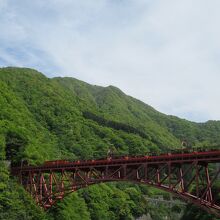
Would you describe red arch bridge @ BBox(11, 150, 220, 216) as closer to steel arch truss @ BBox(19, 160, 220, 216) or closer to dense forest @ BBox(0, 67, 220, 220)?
steel arch truss @ BBox(19, 160, 220, 216)

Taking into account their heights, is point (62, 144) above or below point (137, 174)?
above

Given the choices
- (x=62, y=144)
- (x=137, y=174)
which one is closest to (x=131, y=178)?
(x=137, y=174)

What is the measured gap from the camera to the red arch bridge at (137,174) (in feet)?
142

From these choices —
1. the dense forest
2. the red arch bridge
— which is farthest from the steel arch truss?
the dense forest

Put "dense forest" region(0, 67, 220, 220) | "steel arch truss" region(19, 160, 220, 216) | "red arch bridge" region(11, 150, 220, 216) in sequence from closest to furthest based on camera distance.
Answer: "red arch bridge" region(11, 150, 220, 216) < "steel arch truss" region(19, 160, 220, 216) < "dense forest" region(0, 67, 220, 220)

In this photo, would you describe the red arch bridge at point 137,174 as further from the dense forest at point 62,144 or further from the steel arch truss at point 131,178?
the dense forest at point 62,144

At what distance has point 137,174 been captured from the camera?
5216cm

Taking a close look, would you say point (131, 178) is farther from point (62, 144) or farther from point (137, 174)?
point (62, 144)

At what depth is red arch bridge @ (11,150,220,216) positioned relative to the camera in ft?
142

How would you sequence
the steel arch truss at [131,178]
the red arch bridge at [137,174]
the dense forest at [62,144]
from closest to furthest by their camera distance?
the red arch bridge at [137,174] → the steel arch truss at [131,178] → the dense forest at [62,144]

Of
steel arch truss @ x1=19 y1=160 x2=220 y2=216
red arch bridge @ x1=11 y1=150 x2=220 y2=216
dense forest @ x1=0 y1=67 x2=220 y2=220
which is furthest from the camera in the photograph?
dense forest @ x1=0 y1=67 x2=220 y2=220

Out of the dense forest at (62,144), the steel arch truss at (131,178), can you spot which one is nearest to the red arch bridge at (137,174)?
the steel arch truss at (131,178)

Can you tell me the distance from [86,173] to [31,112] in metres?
81.4

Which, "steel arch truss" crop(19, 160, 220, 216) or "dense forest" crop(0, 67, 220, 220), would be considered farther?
"dense forest" crop(0, 67, 220, 220)
